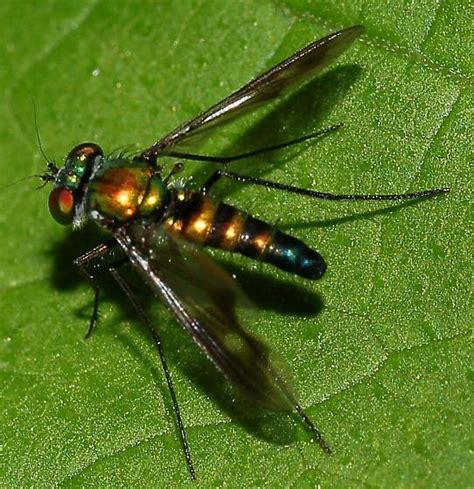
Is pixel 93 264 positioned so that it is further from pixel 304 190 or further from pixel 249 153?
pixel 304 190

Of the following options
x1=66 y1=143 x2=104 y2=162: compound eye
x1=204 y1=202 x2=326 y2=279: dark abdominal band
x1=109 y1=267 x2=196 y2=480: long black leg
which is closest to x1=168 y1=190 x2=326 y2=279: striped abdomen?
x1=204 y1=202 x2=326 y2=279: dark abdominal band

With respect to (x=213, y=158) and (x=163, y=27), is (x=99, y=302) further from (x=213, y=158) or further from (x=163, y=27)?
(x=163, y=27)

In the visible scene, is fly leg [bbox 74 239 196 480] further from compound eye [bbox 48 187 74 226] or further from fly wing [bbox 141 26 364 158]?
Answer: fly wing [bbox 141 26 364 158]

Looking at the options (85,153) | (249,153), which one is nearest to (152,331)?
(85,153)

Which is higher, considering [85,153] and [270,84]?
[270,84]

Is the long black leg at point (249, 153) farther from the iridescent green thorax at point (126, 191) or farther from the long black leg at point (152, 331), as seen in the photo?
the long black leg at point (152, 331)

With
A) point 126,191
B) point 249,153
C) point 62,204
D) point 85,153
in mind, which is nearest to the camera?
point 126,191

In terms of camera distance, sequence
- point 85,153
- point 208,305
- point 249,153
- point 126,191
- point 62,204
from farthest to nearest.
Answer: point 249,153 < point 85,153 < point 62,204 < point 126,191 < point 208,305
